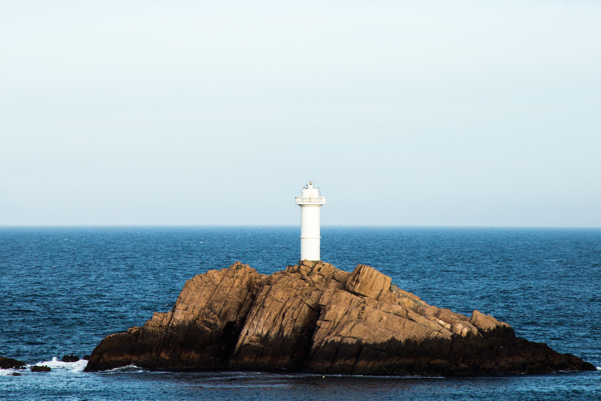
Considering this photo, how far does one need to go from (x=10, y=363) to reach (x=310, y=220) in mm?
20909

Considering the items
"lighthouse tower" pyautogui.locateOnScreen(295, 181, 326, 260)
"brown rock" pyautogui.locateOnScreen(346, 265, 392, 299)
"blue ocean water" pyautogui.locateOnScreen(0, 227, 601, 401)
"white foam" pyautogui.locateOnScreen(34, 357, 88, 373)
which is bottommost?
"white foam" pyautogui.locateOnScreen(34, 357, 88, 373)

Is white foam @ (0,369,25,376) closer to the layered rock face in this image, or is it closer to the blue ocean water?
the blue ocean water

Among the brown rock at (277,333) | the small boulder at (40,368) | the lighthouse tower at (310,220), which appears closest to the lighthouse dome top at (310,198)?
the lighthouse tower at (310,220)

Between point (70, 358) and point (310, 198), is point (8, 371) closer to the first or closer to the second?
point (70, 358)

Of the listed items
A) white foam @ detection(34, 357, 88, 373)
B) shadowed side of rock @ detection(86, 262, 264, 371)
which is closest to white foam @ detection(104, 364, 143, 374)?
shadowed side of rock @ detection(86, 262, 264, 371)

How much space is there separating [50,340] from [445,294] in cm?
3929

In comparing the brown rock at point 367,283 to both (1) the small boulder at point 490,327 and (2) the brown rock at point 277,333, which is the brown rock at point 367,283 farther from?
(1) the small boulder at point 490,327

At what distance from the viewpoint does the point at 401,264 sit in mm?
106438

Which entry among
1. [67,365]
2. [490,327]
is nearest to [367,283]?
[490,327]

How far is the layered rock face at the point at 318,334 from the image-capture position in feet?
124

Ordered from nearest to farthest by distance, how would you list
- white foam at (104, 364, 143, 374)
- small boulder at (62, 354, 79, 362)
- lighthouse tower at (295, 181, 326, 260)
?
white foam at (104, 364, 143, 374), small boulder at (62, 354, 79, 362), lighthouse tower at (295, 181, 326, 260)

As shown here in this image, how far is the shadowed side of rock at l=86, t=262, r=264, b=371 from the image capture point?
41094mm

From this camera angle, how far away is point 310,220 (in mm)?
48219

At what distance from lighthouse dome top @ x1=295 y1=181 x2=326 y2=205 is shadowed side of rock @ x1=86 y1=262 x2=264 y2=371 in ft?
27.2
